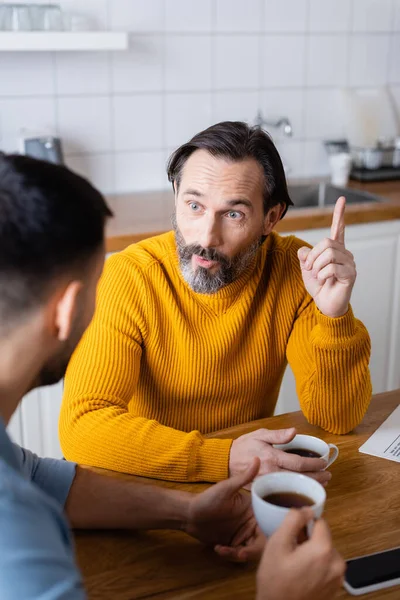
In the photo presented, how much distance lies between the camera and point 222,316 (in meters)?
1.56

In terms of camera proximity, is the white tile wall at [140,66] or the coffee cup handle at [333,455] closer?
the coffee cup handle at [333,455]

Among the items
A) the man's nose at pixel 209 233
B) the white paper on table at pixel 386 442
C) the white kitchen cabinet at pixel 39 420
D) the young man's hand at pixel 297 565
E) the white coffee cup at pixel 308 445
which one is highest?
the man's nose at pixel 209 233

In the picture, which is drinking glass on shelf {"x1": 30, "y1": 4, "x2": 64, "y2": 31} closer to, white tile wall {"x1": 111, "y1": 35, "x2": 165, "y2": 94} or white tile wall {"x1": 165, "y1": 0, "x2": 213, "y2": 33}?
white tile wall {"x1": 111, "y1": 35, "x2": 165, "y2": 94}

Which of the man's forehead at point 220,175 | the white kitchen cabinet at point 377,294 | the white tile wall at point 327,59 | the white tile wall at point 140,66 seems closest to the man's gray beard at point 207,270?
the man's forehead at point 220,175

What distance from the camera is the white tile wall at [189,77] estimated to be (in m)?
2.65

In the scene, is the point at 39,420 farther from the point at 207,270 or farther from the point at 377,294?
the point at 377,294

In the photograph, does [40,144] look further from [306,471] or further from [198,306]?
[306,471]

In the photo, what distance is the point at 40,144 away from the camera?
2564 millimetres

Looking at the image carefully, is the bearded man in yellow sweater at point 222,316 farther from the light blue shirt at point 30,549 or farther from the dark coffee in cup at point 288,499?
the light blue shirt at point 30,549

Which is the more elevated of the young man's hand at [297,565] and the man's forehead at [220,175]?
the man's forehead at [220,175]

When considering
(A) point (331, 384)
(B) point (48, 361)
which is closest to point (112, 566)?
(B) point (48, 361)

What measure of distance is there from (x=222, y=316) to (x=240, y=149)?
334 millimetres

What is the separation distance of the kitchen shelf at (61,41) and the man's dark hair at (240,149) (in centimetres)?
105

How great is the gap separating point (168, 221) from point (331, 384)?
3.52 feet
